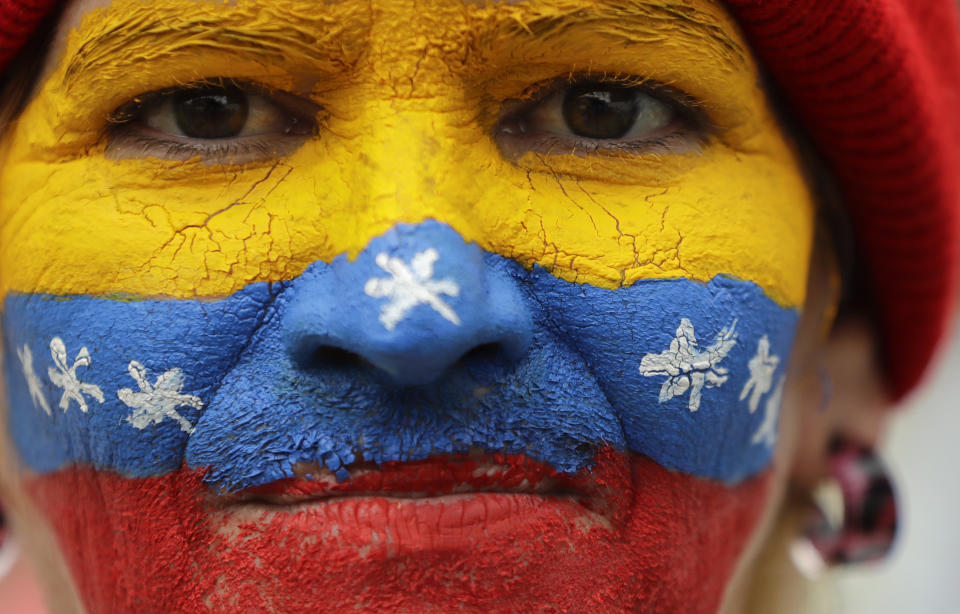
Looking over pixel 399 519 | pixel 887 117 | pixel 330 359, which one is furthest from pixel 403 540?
pixel 887 117

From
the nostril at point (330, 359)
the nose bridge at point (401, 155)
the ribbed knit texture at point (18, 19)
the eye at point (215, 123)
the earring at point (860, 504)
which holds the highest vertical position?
the ribbed knit texture at point (18, 19)

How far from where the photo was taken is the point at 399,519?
129 centimetres

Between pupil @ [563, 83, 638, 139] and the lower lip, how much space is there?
0.55 meters

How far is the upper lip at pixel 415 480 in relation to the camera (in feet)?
4.23

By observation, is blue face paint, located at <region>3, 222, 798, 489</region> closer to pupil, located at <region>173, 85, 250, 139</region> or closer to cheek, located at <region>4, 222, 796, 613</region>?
cheek, located at <region>4, 222, 796, 613</region>

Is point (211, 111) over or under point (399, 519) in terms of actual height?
over

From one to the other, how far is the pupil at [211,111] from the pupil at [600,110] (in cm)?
47

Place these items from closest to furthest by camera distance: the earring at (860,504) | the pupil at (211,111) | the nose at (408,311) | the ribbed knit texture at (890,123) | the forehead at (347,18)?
the nose at (408,311), the forehead at (347,18), the pupil at (211,111), the ribbed knit texture at (890,123), the earring at (860,504)

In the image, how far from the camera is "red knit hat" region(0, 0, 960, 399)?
152cm

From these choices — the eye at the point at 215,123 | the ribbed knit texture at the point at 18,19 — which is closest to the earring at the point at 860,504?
the eye at the point at 215,123

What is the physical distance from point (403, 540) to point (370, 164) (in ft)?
1.63

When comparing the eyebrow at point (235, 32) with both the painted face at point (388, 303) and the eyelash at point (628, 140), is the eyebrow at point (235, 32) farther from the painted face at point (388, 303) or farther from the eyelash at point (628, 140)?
the eyelash at point (628, 140)

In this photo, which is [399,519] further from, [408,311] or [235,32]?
[235,32]

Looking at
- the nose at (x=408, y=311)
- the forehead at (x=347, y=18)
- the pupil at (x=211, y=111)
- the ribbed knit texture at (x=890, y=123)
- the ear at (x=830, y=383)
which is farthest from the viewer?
the ear at (x=830, y=383)
